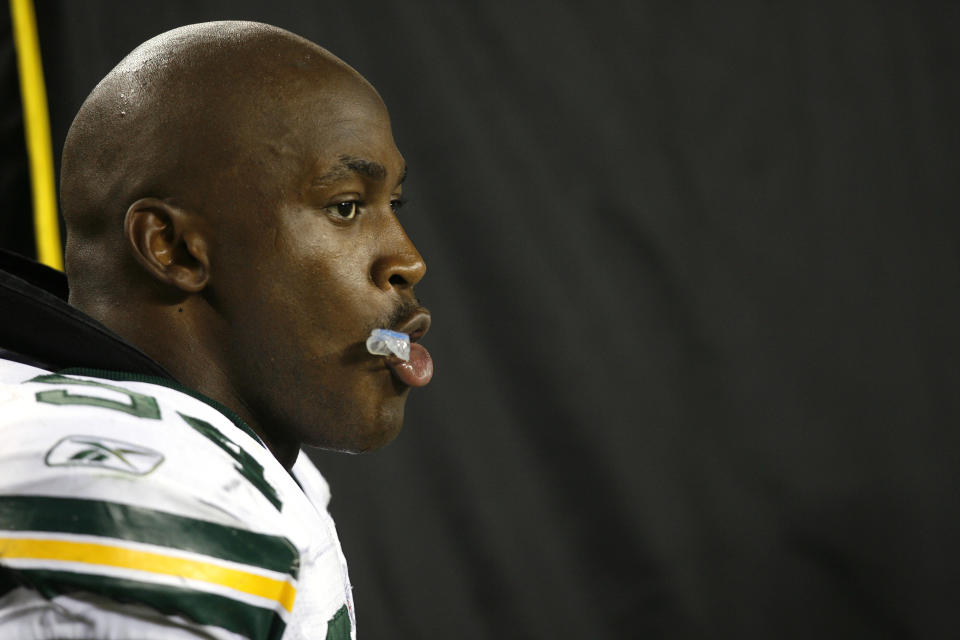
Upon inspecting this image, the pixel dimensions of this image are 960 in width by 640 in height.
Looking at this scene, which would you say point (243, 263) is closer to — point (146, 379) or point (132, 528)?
point (146, 379)

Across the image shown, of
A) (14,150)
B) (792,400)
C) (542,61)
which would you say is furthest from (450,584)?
(14,150)

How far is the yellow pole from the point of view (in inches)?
59.0

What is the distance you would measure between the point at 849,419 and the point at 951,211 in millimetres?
354

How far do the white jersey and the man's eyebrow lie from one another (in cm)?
25

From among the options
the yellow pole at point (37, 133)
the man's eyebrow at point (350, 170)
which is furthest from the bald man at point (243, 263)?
the yellow pole at point (37, 133)

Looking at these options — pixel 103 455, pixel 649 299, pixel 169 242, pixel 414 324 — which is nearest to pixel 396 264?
pixel 414 324

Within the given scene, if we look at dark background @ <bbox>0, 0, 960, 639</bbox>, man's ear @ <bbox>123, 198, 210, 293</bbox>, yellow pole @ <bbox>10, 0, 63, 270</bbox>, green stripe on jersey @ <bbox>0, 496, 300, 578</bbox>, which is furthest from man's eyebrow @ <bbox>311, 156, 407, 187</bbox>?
yellow pole @ <bbox>10, 0, 63, 270</bbox>

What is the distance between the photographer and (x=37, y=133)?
1.52m

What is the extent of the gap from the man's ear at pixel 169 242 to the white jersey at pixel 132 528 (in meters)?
0.17

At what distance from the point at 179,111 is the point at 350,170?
0.47ft

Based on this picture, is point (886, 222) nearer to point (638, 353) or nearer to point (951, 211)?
point (951, 211)

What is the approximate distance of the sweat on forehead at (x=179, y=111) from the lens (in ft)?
2.55

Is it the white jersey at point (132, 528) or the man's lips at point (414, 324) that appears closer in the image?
the white jersey at point (132, 528)

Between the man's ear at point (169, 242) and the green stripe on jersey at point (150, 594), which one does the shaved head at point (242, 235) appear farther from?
the green stripe on jersey at point (150, 594)
